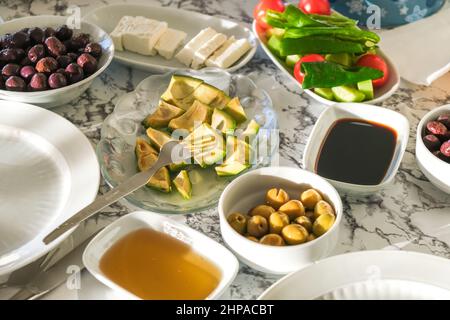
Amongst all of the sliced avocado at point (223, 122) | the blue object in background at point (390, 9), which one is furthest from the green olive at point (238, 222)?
the blue object in background at point (390, 9)

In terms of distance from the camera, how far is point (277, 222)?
108cm

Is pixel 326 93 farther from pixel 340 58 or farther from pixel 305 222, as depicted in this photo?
pixel 305 222

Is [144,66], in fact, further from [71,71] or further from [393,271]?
[393,271]

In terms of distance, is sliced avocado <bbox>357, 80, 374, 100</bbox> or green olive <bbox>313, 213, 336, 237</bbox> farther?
sliced avocado <bbox>357, 80, 374, 100</bbox>

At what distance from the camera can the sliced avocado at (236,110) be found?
4.34ft

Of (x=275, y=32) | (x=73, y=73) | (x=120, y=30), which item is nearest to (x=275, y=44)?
(x=275, y=32)

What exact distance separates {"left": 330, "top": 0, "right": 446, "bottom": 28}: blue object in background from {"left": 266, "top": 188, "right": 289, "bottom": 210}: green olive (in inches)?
29.4

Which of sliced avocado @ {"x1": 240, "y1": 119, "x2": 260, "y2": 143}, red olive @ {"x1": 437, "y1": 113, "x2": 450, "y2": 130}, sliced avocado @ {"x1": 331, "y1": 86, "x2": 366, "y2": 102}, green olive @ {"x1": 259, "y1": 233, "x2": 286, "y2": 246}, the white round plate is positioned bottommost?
the white round plate

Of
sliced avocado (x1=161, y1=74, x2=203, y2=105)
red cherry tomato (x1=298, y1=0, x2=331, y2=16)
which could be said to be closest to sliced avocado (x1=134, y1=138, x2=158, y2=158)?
sliced avocado (x1=161, y1=74, x2=203, y2=105)

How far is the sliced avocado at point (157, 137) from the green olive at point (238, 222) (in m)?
0.25

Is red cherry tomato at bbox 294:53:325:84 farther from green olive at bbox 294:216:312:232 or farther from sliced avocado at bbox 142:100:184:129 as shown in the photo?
green olive at bbox 294:216:312:232

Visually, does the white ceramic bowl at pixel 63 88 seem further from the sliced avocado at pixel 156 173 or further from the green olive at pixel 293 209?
the green olive at pixel 293 209

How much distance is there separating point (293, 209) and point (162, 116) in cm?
37

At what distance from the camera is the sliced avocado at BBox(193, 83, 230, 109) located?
4.42ft
